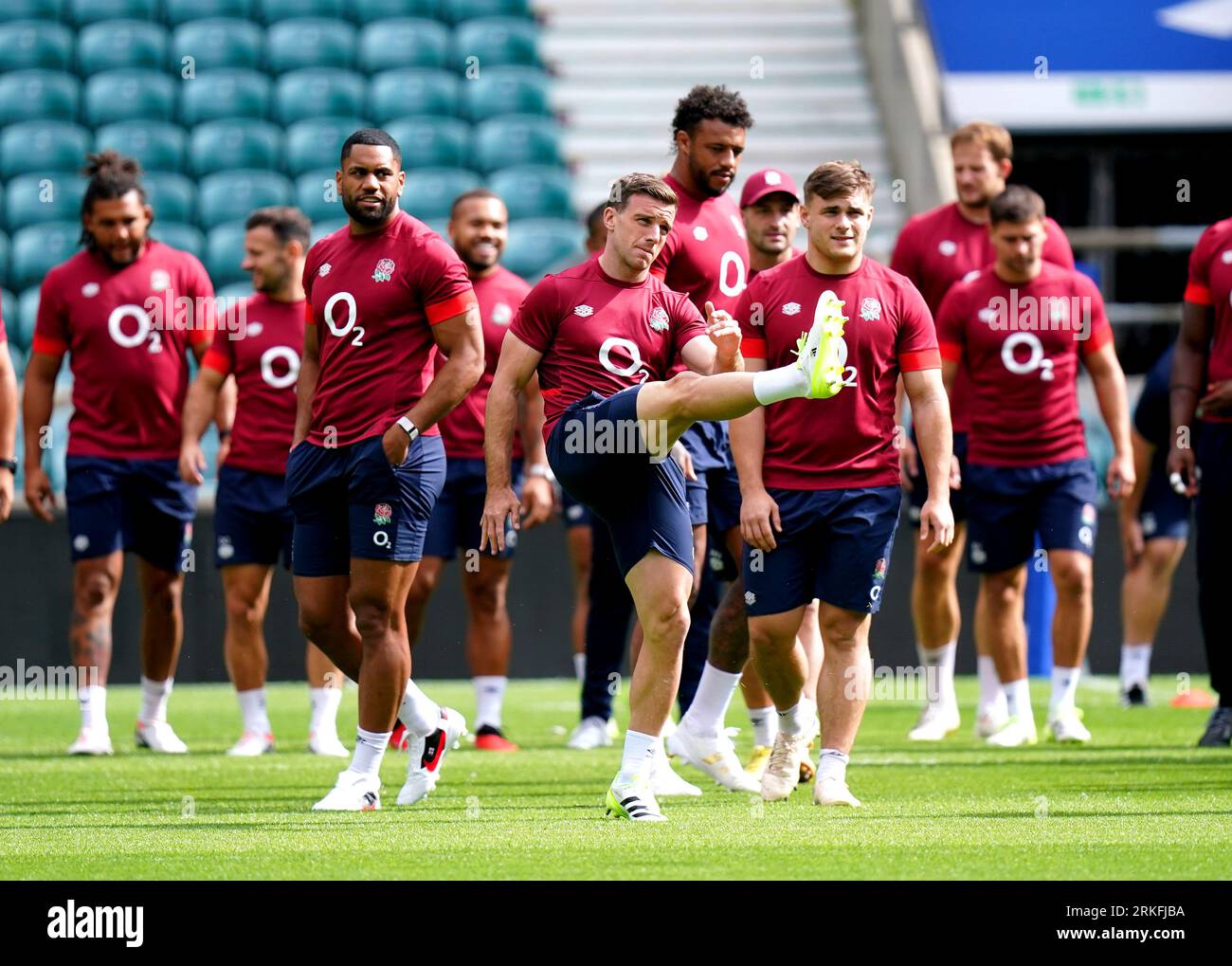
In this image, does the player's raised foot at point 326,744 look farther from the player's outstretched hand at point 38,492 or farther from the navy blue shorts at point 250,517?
the player's outstretched hand at point 38,492

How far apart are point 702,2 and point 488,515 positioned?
547 inches

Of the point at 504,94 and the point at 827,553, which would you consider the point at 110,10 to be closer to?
the point at 504,94

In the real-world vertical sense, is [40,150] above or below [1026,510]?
above

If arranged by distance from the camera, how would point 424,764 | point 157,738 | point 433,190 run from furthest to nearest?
point 433,190 < point 157,738 < point 424,764

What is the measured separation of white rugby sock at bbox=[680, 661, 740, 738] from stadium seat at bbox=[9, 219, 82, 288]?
9.55 meters

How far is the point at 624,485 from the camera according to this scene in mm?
6516

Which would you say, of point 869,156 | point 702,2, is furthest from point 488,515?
point 702,2

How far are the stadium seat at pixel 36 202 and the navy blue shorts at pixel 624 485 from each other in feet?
36.2

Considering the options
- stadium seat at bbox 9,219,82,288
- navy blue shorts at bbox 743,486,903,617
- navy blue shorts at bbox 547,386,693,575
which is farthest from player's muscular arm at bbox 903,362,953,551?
stadium seat at bbox 9,219,82,288

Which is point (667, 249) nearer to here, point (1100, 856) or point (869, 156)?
point (1100, 856)

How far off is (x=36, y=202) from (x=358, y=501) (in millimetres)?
10645

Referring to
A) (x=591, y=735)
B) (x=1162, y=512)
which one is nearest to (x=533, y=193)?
(x=1162, y=512)

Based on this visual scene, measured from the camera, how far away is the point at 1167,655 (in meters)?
13.8

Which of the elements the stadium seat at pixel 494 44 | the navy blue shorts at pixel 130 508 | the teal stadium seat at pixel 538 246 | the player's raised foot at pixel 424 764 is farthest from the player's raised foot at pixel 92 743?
the stadium seat at pixel 494 44
